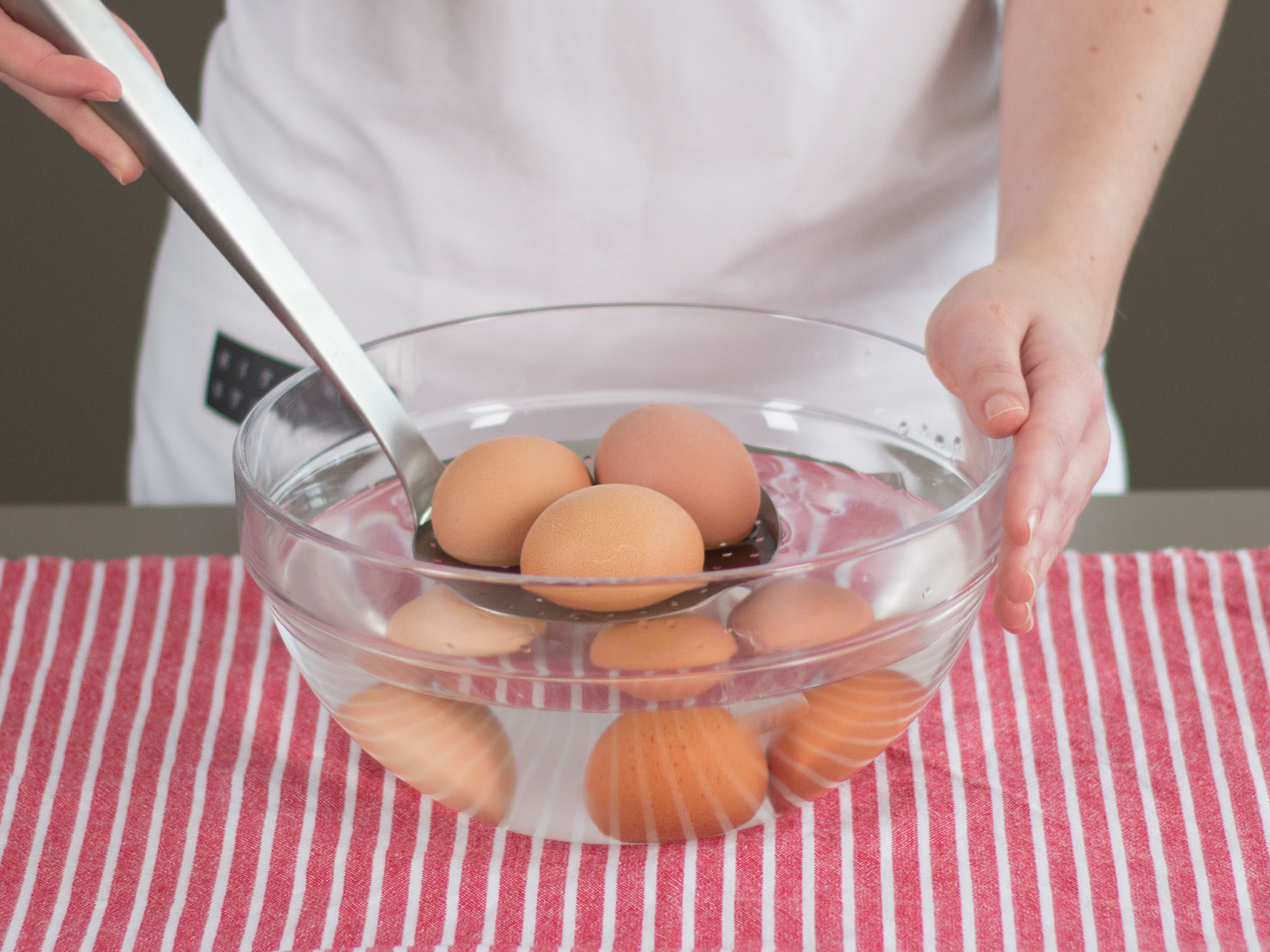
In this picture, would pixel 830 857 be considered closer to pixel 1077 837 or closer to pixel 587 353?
pixel 1077 837

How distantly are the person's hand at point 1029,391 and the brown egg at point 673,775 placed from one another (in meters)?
0.12

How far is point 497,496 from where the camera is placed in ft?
1.86

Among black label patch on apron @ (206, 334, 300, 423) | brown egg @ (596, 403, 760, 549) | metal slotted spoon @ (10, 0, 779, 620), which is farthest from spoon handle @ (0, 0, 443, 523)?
black label patch on apron @ (206, 334, 300, 423)

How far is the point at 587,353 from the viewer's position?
2.53ft

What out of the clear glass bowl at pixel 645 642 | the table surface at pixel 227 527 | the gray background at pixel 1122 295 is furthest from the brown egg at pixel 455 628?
the gray background at pixel 1122 295

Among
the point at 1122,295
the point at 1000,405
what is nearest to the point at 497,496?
the point at 1000,405

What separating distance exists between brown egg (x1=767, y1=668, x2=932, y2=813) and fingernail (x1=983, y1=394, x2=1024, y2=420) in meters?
0.12

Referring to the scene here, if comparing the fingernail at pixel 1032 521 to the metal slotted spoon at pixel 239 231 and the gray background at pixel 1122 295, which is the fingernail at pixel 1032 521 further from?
the gray background at pixel 1122 295

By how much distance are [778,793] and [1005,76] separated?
1.79 feet

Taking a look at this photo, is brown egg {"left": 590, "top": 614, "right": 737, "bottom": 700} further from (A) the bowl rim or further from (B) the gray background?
(B) the gray background

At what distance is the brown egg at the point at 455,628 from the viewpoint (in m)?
0.45

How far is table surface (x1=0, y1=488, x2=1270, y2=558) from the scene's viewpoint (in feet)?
2.70

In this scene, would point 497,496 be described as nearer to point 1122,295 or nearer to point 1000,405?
point 1000,405

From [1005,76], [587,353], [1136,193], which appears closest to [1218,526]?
[1136,193]
